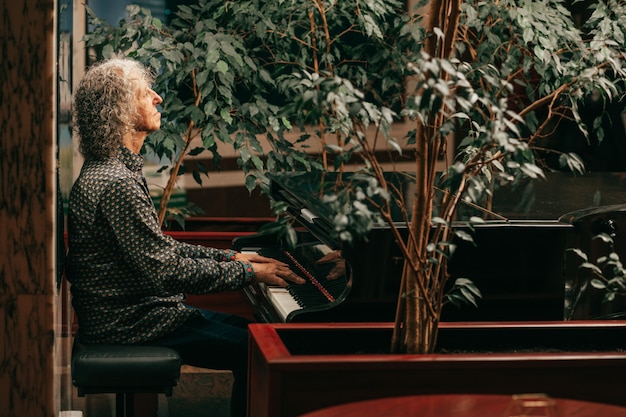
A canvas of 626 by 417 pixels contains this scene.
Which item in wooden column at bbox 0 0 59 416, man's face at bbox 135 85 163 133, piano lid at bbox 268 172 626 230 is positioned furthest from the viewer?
man's face at bbox 135 85 163 133

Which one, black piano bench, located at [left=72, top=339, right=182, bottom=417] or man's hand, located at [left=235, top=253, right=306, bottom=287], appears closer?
black piano bench, located at [left=72, top=339, right=182, bottom=417]

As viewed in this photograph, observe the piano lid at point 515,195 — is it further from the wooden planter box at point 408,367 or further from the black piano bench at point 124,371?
the black piano bench at point 124,371

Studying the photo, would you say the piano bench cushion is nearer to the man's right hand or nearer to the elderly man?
the elderly man

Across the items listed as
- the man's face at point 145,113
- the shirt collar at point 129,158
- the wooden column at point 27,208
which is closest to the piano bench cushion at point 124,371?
the wooden column at point 27,208

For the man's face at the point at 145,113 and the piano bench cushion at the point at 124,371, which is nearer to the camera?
the piano bench cushion at the point at 124,371

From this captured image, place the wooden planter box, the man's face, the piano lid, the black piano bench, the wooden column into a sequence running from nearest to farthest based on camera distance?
the wooden planter box → the wooden column → the black piano bench → the piano lid → the man's face

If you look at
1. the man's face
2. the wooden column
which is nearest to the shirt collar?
the man's face

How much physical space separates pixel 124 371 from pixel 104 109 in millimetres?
783

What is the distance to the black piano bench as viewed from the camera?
2592 mm

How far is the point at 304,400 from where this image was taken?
2.10 meters

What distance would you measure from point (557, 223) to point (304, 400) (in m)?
0.95

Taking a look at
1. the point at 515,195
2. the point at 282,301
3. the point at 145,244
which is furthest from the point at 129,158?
the point at 515,195

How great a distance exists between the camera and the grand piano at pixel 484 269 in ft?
8.09

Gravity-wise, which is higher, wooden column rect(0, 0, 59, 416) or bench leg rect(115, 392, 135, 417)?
wooden column rect(0, 0, 59, 416)
